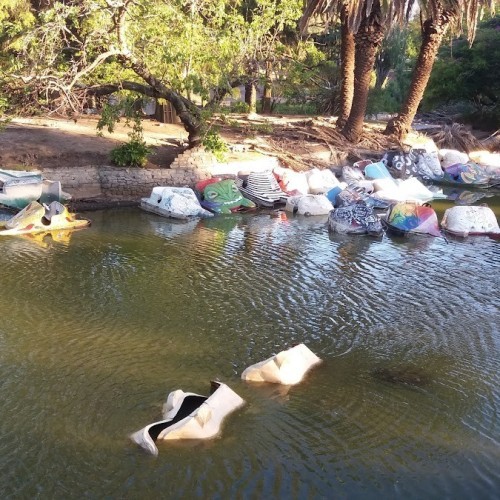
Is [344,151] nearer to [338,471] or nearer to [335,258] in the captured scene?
[335,258]

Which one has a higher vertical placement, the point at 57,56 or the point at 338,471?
the point at 57,56

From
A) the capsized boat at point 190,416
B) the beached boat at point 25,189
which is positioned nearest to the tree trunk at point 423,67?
the beached boat at point 25,189

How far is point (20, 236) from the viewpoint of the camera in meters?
12.8

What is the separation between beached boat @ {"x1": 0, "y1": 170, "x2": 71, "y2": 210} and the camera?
14484mm

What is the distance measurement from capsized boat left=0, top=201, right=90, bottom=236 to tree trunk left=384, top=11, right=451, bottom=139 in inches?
575

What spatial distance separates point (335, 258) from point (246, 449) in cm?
673

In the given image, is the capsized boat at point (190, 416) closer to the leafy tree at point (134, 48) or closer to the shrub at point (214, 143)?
the leafy tree at point (134, 48)

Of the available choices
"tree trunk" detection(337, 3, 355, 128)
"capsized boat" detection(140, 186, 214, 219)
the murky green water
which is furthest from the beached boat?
"tree trunk" detection(337, 3, 355, 128)

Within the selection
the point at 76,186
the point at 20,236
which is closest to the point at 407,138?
the point at 76,186

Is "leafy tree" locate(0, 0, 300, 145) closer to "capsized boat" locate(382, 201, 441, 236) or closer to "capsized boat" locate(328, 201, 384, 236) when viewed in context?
"capsized boat" locate(328, 201, 384, 236)

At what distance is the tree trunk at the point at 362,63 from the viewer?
2200 cm

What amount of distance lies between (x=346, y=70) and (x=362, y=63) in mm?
1394

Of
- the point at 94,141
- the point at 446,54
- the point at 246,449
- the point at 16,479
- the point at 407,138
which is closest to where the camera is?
the point at 16,479

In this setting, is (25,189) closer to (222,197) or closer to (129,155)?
(129,155)
